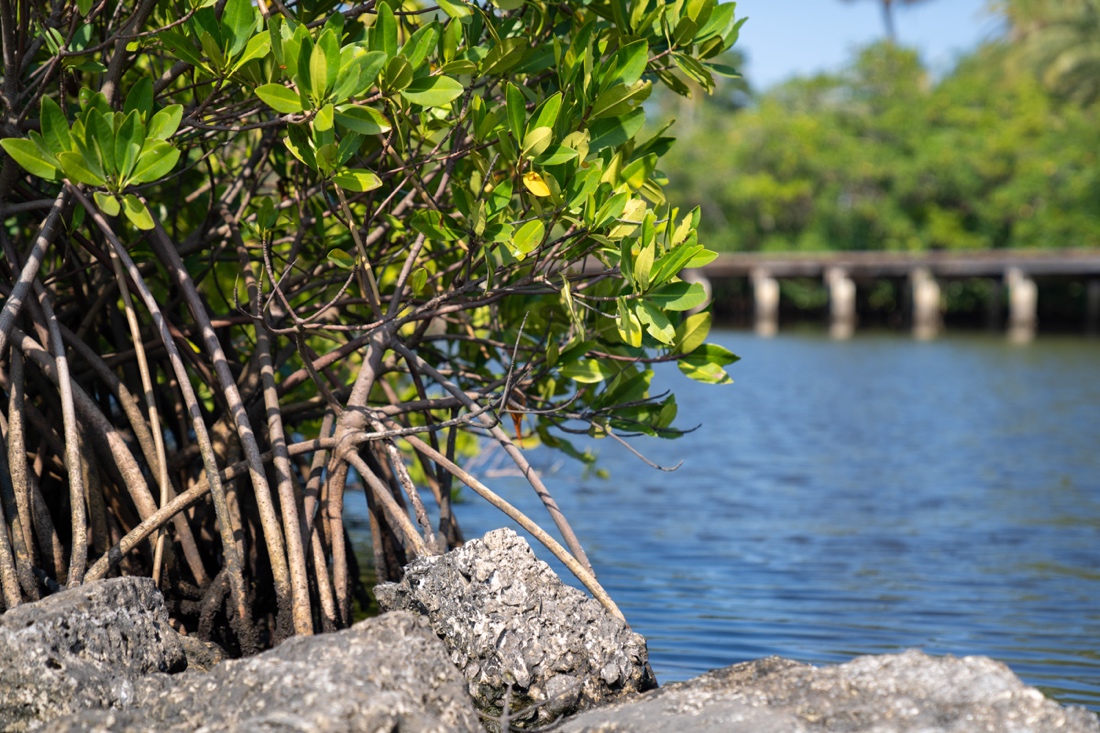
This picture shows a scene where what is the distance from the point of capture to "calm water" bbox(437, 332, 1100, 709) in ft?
19.0

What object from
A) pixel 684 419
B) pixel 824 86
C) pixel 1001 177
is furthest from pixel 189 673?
pixel 824 86

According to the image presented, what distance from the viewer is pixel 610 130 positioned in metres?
4.15

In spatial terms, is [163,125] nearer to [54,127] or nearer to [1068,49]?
[54,127]

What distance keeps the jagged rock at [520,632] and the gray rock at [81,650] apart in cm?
78

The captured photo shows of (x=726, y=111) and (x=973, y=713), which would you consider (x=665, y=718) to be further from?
(x=726, y=111)

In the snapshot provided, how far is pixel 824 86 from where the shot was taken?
45.2 metres

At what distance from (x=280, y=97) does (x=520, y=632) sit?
169 centimetres

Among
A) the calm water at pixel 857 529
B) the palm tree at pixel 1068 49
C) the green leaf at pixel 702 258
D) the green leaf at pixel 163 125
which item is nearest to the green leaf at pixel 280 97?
the green leaf at pixel 163 125

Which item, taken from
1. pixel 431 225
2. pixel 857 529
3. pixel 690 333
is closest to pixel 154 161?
pixel 431 225

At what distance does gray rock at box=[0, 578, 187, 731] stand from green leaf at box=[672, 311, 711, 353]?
1983mm

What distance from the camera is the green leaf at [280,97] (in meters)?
3.50

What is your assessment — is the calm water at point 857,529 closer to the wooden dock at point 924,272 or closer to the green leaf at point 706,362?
the green leaf at point 706,362

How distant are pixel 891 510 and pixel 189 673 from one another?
713 centimetres

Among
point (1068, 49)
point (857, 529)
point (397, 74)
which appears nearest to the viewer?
point (397, 74)
